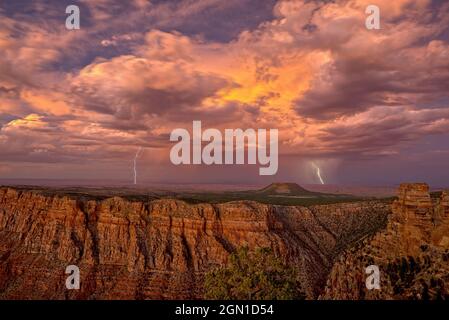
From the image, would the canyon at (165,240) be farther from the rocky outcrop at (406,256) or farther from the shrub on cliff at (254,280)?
the shrub on cliff at (254,280)

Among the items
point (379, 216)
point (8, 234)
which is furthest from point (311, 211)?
point (8, 234)

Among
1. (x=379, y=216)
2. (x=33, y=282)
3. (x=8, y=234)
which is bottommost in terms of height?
(x=33, y=282)

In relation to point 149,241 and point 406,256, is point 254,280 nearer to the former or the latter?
point 406,256

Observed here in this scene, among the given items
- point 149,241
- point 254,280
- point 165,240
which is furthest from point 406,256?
point 149,241

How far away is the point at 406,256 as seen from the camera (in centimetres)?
5459

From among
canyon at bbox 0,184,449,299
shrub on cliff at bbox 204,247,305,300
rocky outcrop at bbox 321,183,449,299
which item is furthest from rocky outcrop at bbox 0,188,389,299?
shrub on cliff at bbox 204,247,305,300

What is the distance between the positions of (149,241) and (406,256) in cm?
6049

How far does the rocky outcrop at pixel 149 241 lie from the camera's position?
83375mm

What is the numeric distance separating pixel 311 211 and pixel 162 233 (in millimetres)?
45717

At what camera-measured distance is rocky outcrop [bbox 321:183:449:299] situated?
46375 millimetres

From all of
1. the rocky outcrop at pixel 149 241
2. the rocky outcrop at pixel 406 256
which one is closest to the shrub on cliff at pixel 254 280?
the rocky outcrop at pixel 406 256
